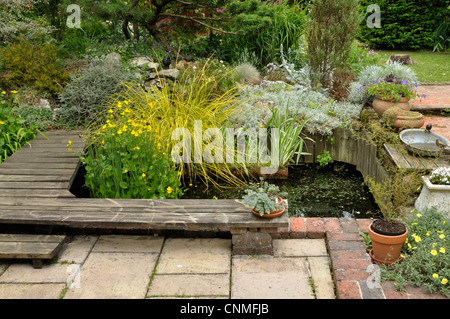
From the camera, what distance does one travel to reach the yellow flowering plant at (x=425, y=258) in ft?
9.14

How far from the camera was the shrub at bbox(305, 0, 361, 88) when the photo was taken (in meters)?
5.84

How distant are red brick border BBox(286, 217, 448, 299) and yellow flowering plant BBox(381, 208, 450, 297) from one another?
64 millimetres

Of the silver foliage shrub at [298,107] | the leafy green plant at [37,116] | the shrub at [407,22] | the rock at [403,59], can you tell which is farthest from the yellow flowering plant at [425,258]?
the shrub at [407,22]

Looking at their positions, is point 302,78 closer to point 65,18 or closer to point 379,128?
point 379,128

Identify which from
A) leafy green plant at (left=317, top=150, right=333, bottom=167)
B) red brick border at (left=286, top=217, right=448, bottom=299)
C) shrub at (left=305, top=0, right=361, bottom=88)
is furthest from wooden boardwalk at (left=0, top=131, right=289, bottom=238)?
shrub at (left=305, top=0, right=361, bottom=88)

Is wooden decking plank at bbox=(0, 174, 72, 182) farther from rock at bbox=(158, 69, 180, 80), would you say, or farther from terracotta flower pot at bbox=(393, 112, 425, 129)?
terracotta flower pot at bbox=(393, 112, 425, 129)

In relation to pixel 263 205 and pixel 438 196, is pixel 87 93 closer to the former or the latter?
pixel 263 205

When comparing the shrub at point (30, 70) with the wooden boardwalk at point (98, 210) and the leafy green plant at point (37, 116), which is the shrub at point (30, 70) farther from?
the wooden boardwalk at point (98, 210)

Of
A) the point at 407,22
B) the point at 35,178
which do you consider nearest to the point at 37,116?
the point at 35,178

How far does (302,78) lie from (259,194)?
3493 mm

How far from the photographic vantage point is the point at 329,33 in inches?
233

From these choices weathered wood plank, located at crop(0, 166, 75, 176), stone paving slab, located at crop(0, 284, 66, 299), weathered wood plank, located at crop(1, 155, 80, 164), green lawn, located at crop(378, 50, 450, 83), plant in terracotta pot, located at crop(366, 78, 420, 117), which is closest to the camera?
stone paving slab, located at crop(0, 284, 66, 299)

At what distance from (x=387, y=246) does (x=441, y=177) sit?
88 centimetres
